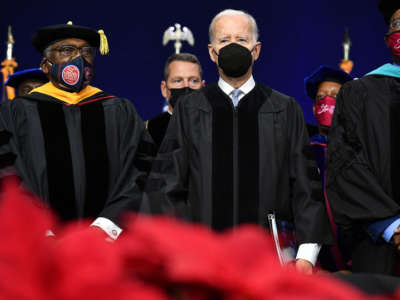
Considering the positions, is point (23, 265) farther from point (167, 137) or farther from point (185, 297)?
point (167, 137)

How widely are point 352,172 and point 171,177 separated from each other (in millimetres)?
1026

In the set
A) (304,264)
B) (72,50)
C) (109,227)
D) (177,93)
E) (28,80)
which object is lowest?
(304,264)

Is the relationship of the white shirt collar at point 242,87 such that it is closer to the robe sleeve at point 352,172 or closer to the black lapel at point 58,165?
the robe sleeve at point 352,172

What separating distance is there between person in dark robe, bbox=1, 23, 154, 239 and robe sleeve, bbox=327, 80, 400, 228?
1.13 m

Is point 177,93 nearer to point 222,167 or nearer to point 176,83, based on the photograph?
point 176,83

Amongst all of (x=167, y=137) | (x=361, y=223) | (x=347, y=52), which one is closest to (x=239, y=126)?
(x=167, y=137)

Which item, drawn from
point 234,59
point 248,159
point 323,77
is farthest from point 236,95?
point 323,77

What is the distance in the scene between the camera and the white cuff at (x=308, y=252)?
2619 mm

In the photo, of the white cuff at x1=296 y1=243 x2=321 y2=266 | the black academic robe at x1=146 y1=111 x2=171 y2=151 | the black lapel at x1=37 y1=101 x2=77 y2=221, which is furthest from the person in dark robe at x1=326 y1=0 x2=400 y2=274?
the black academic robe at x1=146 y1=111 x2=171 y2=151

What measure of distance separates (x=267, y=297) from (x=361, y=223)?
276 cm

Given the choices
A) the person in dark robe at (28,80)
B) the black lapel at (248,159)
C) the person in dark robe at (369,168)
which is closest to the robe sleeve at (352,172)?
the person in dark robe at (369,168)

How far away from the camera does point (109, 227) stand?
287 cm

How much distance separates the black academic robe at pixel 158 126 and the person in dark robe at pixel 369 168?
189 cm

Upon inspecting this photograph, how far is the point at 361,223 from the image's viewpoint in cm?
297
